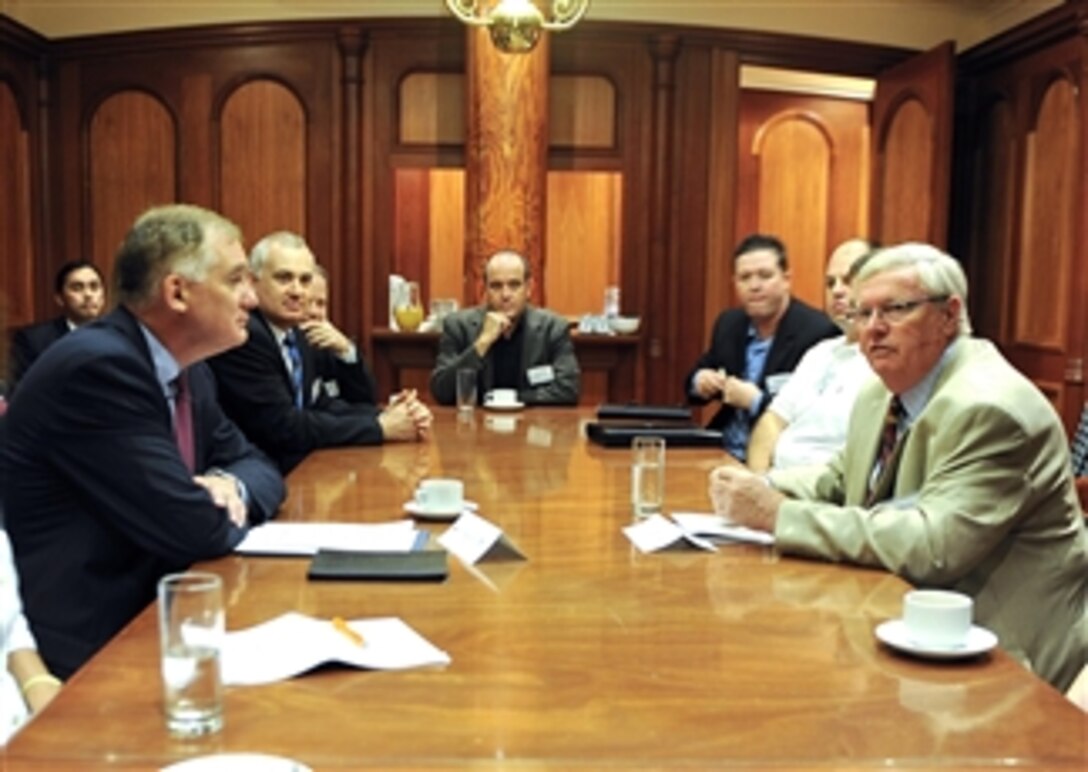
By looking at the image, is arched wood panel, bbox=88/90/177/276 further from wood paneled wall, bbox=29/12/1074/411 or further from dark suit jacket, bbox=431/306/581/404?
dark suit jacket, bbox=431/306/581/404

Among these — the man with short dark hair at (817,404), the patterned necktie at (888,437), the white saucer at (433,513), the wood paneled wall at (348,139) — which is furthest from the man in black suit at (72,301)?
the patterned necktie at (888,437)

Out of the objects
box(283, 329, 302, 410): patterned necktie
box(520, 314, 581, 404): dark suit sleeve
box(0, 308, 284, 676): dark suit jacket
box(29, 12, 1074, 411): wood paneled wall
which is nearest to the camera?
box(0, 308, 284, 676): dark suit jacket

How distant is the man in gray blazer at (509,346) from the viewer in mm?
4375

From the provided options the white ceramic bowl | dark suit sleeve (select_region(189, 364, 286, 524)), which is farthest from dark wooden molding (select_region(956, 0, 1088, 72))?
dark suit sleeve (select_region(189, 364, 286, 524))

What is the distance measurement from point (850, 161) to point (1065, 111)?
178cm

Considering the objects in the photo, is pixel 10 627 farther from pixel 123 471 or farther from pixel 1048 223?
pixel 1048 223

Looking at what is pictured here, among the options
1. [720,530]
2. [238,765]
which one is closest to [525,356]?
[720,530]

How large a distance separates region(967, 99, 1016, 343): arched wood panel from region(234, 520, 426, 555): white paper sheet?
4.34m

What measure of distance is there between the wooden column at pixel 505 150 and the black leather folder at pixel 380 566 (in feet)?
11.8

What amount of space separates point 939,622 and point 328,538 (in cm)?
103

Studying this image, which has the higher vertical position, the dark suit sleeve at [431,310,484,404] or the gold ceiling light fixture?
the gold ceiling light fixture

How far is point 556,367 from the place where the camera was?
4.45 meters

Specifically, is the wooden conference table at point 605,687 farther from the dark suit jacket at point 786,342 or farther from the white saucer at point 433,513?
the dark suit jacket at point 786,342

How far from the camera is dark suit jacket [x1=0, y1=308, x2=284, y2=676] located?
6.11 ft
